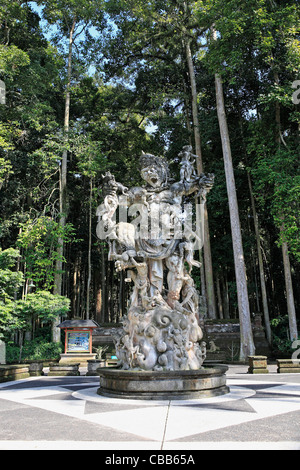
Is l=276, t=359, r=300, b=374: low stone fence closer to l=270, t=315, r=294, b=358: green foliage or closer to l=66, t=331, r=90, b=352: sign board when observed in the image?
l=270, t=315, r=294, b=358: green foliage

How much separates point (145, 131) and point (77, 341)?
1338cm

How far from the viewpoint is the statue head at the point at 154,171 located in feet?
21.0

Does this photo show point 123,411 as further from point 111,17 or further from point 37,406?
Result: point 111,17

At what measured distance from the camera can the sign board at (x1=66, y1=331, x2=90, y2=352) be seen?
12.9 m

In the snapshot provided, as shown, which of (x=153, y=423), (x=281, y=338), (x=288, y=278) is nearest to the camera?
(x=153, y=423)

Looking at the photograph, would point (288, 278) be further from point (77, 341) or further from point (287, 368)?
point (77, 341)

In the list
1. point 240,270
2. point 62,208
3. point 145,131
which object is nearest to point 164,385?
point 240,270

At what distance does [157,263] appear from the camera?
5.87 meters

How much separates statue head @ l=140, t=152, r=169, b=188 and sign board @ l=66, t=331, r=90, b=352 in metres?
8.25

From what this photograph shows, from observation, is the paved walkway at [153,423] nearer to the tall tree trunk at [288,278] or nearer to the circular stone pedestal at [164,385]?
the circular stone pedestal at [164,385]

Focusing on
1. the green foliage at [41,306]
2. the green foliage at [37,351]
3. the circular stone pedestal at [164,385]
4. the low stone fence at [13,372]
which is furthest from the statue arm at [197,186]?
the green foliage at [37,351]

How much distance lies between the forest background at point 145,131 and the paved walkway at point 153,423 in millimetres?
8492

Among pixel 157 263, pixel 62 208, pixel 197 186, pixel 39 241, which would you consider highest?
pixel 62 208

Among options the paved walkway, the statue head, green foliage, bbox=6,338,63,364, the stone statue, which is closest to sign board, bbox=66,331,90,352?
green foliage, bbox=6,338,63,364
